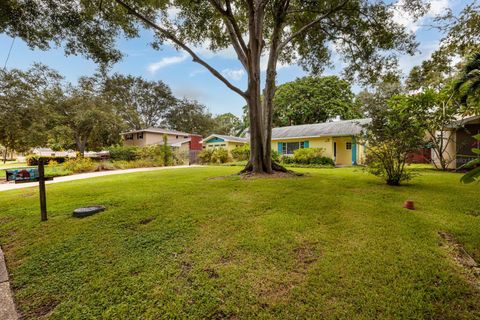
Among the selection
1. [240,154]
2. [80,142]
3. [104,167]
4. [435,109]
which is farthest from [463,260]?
[80,142]

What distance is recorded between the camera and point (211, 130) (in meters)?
41.4

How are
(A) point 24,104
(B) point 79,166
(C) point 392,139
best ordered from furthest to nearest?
(A) point 24,104
(B) point 79,166
(C) point 392,139

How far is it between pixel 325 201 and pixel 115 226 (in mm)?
3998

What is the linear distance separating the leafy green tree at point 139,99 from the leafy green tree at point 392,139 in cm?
3222

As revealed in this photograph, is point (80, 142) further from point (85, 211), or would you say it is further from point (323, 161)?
point (323, 161)

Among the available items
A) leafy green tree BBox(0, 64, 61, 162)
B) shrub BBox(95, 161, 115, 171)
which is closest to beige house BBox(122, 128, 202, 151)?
leafy green tree BBox(0, 64, 61, 162)

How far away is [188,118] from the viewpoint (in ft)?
129

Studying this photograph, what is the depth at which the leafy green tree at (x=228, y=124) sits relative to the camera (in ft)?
140

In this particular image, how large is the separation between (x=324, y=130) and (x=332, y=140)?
1167 millimetres

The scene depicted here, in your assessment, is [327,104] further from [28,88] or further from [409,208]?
[28,88]

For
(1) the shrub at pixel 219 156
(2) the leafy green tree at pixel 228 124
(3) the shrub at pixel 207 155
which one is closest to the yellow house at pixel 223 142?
(1) the shrub at pixel 219 156

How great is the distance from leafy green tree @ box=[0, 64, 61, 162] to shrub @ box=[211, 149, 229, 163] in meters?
14.7

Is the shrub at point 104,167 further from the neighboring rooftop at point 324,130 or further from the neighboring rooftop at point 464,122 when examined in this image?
the neighboring rooftop at point 464,122

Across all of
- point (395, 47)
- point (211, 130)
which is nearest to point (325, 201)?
point (395, 47)
